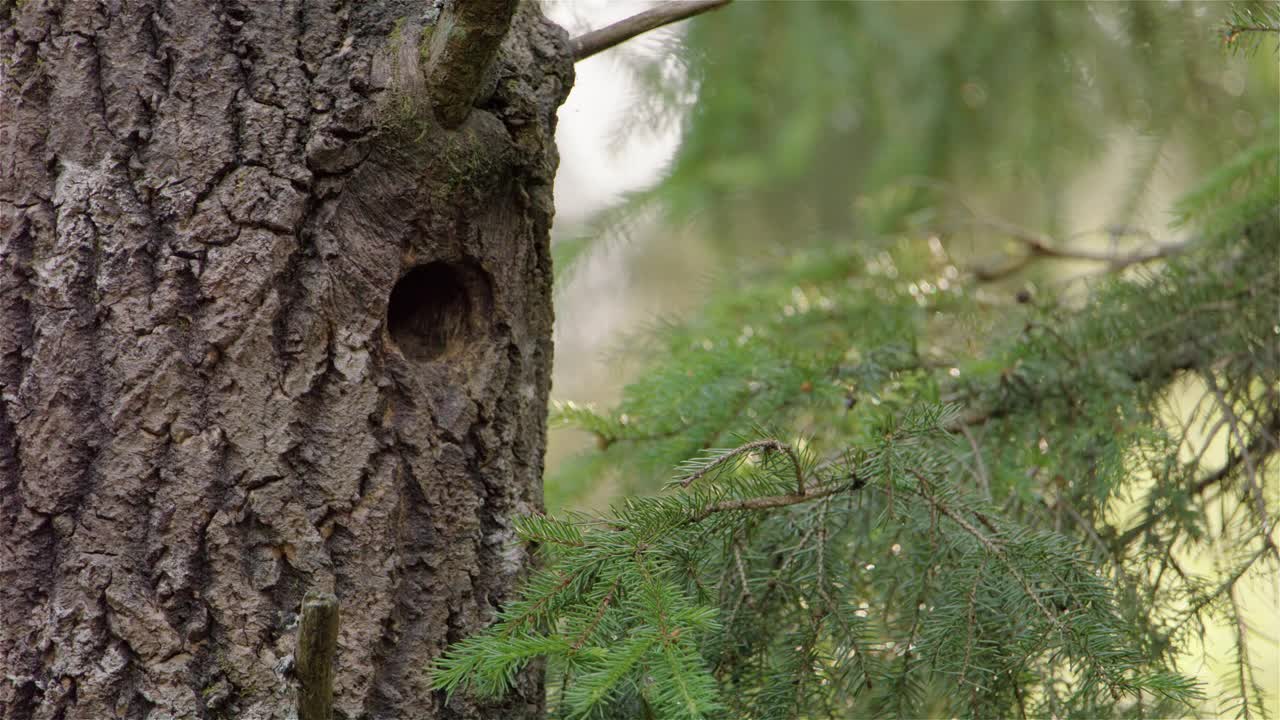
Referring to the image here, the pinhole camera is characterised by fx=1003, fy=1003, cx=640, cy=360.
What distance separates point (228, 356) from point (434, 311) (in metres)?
0.32

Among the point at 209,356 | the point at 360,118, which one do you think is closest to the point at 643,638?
the point at 209,356

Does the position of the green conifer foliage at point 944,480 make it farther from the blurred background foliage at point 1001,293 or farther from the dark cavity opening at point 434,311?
the dark cavity opening at point 434,311

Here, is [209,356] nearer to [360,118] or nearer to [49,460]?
[49,460]

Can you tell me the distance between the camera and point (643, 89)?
2629 millimetres

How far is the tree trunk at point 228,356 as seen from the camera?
1.21 metres

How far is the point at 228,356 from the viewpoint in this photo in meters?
1.23

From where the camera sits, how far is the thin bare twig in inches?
57.0

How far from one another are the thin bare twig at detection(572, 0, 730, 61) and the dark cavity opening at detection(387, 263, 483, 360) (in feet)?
1.20

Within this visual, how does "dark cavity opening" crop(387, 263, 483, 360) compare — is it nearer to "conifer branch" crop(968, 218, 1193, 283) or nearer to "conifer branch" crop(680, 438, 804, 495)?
"conifer branch" crop(680, 438, 804, 495)

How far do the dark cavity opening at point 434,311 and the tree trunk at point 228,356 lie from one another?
0.26 feet

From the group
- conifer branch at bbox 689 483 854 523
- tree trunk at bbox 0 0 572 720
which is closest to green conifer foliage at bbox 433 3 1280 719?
conifer branch at bbox 689 483 854 523

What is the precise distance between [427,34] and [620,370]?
4.84 feet

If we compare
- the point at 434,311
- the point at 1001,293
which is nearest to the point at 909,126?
the point at 1001,293

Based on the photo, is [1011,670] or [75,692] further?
[1011,670]
